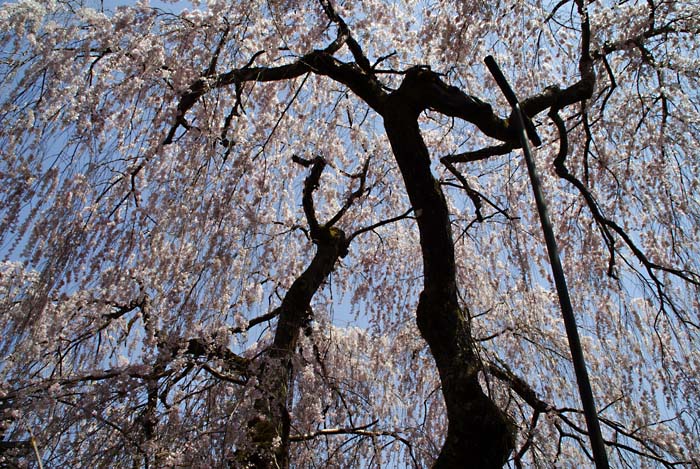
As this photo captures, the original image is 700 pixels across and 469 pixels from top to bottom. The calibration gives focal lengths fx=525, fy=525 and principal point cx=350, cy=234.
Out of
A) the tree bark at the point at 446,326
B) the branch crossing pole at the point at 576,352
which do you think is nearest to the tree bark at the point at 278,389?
the tree bark at the point at 446,326

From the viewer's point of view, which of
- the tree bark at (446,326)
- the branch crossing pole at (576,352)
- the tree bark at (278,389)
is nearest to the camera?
the branch crossing pole at (576,352)

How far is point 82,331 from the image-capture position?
→ 4008mm

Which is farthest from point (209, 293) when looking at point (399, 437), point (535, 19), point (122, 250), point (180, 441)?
point (535, 19)

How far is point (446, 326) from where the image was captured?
9.41 feet

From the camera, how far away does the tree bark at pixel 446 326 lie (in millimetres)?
2516

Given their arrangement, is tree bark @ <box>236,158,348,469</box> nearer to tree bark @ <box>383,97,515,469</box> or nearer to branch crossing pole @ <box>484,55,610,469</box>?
tree bark @ <box>383,97,515,469</box>

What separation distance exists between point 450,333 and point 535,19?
2339 mm

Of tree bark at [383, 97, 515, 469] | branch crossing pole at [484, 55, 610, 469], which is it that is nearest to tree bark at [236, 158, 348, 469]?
tree bark at [383, 97, 515, 469]

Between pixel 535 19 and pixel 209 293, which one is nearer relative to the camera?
pixel 209 293

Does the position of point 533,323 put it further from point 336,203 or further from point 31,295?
point 31,295

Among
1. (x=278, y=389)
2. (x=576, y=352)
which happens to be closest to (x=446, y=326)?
(x=278, y=389)

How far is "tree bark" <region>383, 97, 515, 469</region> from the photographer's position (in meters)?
2.52

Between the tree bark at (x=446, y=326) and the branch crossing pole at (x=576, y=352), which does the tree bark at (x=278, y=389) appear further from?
the branch crossing pole at (x=576, y=352)

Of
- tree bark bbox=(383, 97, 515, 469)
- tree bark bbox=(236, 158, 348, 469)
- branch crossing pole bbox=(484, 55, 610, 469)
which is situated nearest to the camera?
branch crossing pole bbox=(484, 55, 610, 469)
